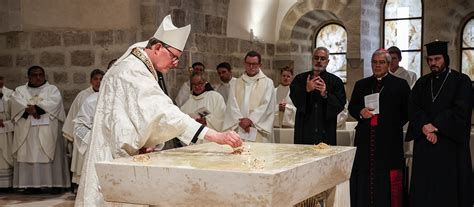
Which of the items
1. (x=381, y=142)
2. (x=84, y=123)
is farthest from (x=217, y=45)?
(x=381, y=142)

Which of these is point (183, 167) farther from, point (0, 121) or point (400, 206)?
point (0, 121)

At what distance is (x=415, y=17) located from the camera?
10562 millimetres

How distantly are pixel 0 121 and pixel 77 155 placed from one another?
4.34 ft

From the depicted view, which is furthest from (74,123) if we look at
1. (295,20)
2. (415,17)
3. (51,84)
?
(415,17)

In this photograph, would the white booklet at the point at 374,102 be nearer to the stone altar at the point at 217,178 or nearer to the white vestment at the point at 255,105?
the white vestment at the point at 255,105

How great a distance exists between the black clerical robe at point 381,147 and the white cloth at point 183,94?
309 centimetres

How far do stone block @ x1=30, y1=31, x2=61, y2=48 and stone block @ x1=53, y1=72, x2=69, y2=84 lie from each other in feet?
1.34

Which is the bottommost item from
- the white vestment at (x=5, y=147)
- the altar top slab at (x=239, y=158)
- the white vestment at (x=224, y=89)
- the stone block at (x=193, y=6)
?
the white vestment at (x=5, y=147)

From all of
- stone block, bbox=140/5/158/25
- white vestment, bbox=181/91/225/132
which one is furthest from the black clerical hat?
stone block, bbox=140/5/158/25

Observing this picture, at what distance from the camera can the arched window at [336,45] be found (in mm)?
11219

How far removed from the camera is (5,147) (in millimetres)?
8477

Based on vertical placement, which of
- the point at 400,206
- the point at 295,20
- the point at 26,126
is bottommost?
the point at 400,206

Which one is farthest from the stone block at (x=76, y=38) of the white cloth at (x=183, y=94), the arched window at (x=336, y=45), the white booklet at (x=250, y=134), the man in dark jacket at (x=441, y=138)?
the man in dark jacket at (x=441, y=138)

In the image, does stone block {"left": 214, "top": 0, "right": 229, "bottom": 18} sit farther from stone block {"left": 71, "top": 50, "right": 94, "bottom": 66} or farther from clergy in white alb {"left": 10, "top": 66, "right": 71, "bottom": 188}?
clergy in white alb {"left": 10, "top": 66, "right": 71, "bottom": 188}
